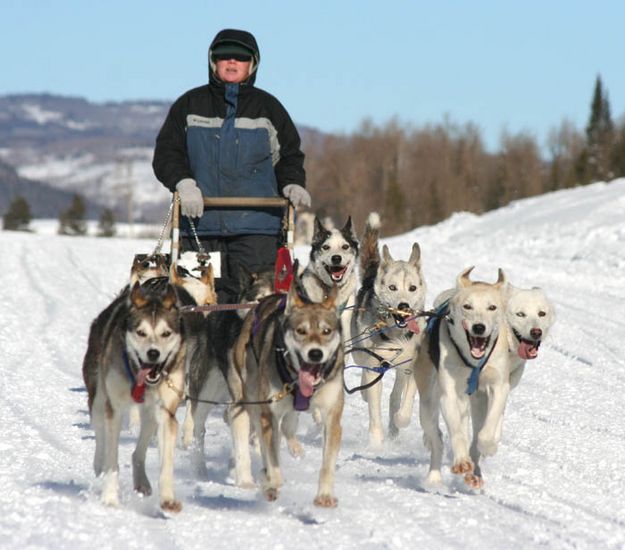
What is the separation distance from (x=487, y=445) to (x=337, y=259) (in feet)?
6.60

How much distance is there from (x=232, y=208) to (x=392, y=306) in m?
1.02

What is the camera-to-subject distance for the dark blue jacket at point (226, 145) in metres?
6.29

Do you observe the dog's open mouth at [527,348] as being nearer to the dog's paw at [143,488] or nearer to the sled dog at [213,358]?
the sled dog at [213,358]

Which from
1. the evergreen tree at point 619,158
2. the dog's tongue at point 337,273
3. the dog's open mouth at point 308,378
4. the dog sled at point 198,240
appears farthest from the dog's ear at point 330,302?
the evergreen tree at point 619,158

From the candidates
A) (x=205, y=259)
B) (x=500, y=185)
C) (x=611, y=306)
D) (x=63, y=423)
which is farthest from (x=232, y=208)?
(x=500, y=185)

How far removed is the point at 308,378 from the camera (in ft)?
14.7

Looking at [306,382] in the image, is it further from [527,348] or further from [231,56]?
[231,56]

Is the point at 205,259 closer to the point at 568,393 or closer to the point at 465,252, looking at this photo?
the point at 568,393

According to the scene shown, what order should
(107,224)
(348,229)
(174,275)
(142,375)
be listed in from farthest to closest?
(107,224)
(348,229)
(174,275)
(142,375)

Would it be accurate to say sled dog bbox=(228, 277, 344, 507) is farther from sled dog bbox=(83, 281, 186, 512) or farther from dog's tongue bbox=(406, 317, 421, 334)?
dog's tongue bbox=(406, 317, 421, 334)

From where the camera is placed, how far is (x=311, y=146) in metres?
75.9

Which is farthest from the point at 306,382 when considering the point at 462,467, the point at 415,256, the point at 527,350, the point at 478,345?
the point at 415,256

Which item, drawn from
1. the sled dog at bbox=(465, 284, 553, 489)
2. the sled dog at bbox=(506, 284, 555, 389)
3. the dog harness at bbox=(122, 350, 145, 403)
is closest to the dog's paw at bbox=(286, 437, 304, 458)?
the sled dog at bbox=(465, 284, 553, 489)

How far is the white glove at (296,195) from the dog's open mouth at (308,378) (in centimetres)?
Result: 186
